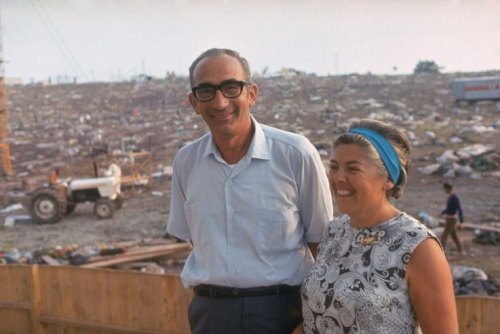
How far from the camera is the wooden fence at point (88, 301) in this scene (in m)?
4.59

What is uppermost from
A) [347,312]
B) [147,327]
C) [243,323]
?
[347,312]

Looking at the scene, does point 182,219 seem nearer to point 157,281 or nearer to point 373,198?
point 373,198

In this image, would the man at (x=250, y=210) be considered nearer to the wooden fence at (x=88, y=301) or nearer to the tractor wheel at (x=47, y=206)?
the wooden fence at (x=88, y=301)

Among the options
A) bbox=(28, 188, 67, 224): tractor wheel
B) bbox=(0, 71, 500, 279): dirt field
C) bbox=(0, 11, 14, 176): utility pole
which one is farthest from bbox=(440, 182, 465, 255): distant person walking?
bbox=(0, 11, 14, 176): utility pole

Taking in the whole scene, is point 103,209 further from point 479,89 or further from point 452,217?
point 479,89

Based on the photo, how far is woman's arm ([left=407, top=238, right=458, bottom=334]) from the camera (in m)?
1.86

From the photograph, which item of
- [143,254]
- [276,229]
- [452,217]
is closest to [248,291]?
[276,229]

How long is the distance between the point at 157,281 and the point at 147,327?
389 mm

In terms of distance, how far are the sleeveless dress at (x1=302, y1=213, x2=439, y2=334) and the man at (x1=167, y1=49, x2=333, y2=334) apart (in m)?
0.23

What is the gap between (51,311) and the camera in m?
5.13

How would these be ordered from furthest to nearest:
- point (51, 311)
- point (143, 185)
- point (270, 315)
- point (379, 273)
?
point (143, 185), point (51, 311), point (270, 315), point (379, 273)

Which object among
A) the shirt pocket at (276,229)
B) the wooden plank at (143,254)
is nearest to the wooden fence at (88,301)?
the shirt pocket at (276,229)

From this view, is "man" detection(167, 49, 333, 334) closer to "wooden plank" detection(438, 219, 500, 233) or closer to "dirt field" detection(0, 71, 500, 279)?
"dirt field" detection(0, 71, 500, 279)

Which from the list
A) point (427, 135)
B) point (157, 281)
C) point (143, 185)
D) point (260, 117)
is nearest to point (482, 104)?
point (427, 135)
